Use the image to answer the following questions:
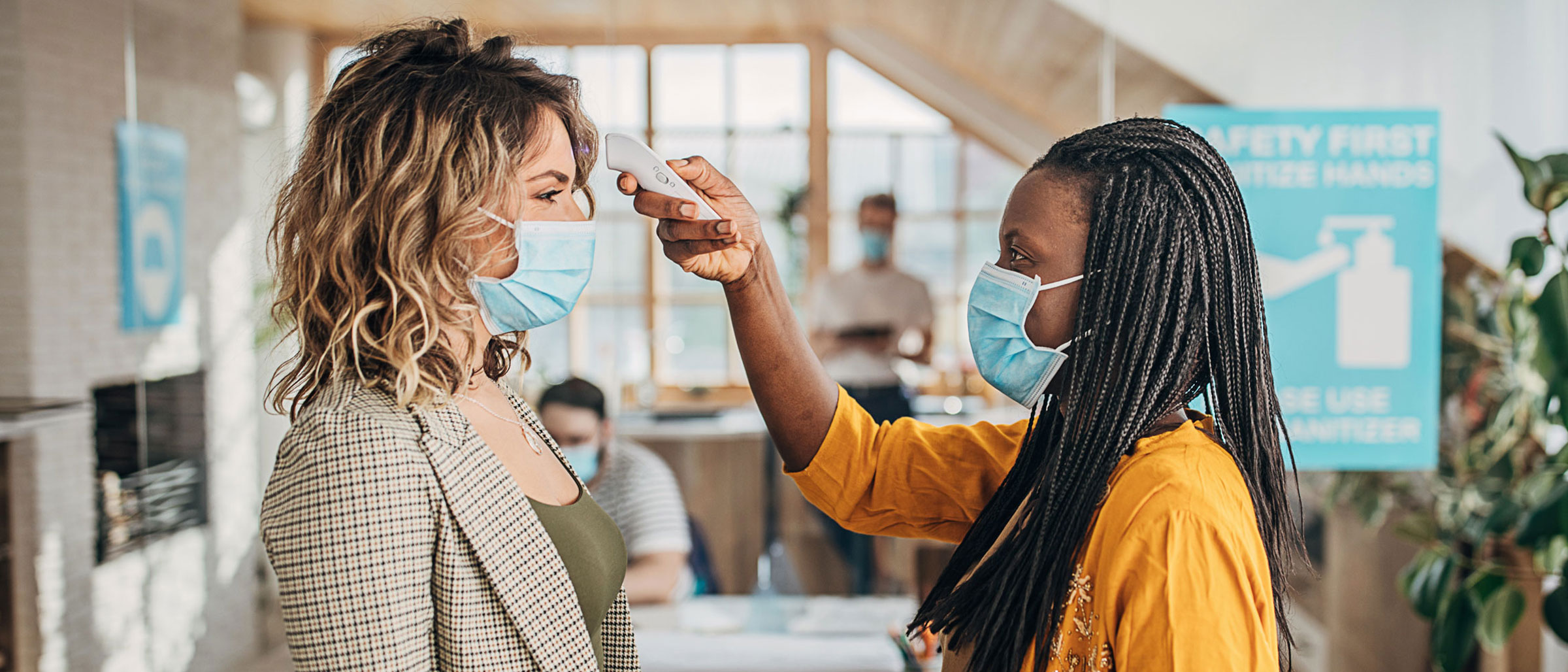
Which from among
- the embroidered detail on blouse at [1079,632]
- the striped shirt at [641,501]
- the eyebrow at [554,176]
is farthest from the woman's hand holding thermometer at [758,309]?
the striped shirt at [641,501]

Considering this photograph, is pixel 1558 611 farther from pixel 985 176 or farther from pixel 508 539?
pixel 508 539

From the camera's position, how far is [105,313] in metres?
2.71

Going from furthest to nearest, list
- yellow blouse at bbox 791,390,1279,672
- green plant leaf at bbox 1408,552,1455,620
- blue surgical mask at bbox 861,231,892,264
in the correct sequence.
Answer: blue surgical mask at bbox 861,231,892,264 < green plant leaf at bbox 1408,552,1455,620 < yellow blouse at bbox 791,390,1279,672

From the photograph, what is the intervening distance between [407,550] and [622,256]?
248 centimetres

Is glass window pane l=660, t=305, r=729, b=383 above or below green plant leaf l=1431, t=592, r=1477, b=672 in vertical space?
above

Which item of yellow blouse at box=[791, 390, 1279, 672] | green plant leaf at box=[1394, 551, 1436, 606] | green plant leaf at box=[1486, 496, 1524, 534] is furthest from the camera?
green plant leaf at box=[1394, 551, 1436, 606]

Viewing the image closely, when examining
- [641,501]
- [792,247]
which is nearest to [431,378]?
[641,501]

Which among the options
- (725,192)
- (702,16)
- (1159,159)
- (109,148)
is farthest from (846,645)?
(109,148)

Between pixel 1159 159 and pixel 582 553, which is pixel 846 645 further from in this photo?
pixel 1159 159

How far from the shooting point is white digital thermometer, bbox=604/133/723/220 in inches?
40.6

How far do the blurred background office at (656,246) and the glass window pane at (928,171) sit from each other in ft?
0.03

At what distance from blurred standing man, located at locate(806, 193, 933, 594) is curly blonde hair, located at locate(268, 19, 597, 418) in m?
2.28

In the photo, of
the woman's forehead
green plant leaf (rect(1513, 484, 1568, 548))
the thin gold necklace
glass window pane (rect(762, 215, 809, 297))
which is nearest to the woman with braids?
the woman's forehead

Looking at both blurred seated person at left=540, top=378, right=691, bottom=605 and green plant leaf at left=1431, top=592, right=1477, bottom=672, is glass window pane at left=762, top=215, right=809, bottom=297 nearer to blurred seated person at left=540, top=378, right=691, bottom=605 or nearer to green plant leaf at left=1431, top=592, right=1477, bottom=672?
blurred seated person at left=540, top=378, right=691, bottom=605
